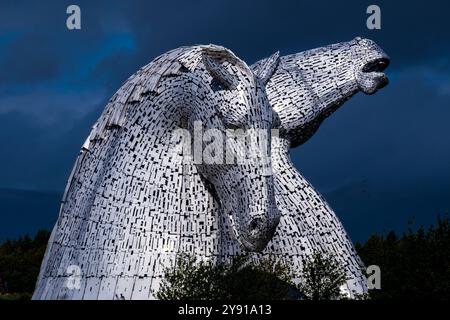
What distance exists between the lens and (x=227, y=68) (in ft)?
26.5

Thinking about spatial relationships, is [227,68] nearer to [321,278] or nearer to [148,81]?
[148,81]

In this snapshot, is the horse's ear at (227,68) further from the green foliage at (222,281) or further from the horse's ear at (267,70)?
the green foliage at (222,281)

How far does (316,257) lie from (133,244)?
284cm

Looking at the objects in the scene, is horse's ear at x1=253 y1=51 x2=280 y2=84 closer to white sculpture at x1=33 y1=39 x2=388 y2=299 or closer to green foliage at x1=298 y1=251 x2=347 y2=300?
white sculpture at x1=33 y1=39 x2=388 y2=299

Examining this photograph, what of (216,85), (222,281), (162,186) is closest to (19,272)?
(222,281)

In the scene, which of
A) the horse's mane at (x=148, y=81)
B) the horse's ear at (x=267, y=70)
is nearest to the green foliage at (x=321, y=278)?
the horse's ear at (x=267, y=70)

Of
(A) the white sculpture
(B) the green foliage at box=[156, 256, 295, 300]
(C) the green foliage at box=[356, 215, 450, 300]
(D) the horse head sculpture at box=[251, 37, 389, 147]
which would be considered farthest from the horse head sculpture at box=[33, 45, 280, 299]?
(C) the green foliage at box=[356, 215, 450, 300]

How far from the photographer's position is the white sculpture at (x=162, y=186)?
7.67 metres

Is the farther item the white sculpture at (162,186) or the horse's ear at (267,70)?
the horse's ear at (267,70)

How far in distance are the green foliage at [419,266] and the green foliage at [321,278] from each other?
3.66 feet

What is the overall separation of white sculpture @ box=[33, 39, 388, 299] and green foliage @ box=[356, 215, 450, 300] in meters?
3.65
